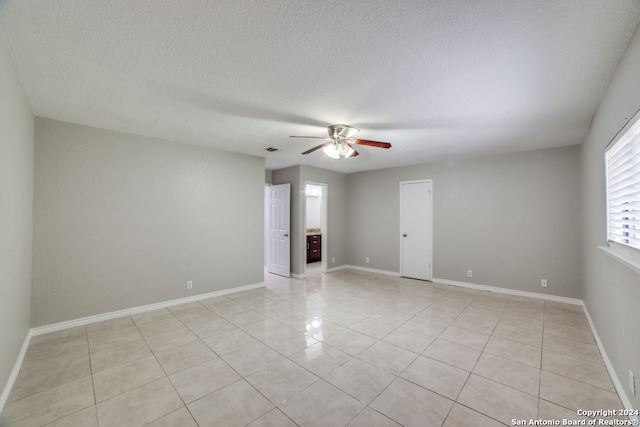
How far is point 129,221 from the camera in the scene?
3539mm

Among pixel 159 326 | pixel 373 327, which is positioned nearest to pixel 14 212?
pixel 159 326

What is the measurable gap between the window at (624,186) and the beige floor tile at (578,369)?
1.10 metres

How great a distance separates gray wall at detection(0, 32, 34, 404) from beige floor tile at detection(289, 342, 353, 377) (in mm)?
2121

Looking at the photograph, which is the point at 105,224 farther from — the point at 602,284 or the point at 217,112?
the point at 602,284

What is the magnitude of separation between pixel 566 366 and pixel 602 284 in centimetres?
91

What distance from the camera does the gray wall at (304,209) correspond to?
558cm

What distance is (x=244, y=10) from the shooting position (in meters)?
1.45

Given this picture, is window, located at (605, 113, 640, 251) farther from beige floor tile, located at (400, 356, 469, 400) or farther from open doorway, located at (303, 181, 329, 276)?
open doorway, located at (303, 181, 329, 276)

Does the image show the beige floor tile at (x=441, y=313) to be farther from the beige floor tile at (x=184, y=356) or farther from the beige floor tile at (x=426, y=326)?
the beige floor tile at (x=184, y=356)

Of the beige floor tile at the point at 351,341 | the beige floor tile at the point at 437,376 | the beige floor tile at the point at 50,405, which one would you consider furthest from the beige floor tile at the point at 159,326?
the beige floor tile at the point at 437,376

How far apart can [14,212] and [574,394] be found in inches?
178

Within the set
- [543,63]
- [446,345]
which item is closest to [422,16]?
[543,63]

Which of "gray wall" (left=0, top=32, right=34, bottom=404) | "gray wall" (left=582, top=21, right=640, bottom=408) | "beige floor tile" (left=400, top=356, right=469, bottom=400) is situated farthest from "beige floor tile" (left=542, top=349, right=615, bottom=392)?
"gray wall" (left=0, top=32, right=34, bottom=404)

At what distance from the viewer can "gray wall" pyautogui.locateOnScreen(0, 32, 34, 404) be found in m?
1.81
